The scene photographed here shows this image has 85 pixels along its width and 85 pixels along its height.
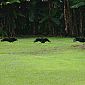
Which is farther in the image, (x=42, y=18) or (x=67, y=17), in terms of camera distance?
(x=42, y=18)

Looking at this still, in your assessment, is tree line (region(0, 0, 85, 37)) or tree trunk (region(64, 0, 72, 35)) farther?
tree line (region(0, 0, 85, 37))

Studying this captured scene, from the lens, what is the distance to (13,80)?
1136 cm

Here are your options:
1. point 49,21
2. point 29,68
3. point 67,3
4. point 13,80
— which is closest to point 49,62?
point 29,68

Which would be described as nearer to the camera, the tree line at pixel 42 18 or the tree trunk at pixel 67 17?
the tree trunk at pixel 67 17

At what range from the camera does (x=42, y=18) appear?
43500mm

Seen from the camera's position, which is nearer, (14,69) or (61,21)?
(14,69)

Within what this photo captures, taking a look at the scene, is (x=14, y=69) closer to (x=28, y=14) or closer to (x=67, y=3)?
(x=67, y=3)

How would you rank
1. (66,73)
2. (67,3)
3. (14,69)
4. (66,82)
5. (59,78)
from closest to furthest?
1. (66,82)
2. (59,78)
3. (66,73)
4. (14,69)
5. (67,3)

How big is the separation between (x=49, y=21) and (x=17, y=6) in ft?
13.7

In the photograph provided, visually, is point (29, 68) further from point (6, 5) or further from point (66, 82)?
point (6, 5)

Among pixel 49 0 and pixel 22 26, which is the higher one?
pixel 49 0

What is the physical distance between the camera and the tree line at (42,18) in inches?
1622

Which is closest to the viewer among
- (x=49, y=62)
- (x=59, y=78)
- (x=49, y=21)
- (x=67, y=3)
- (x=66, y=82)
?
(x=66, y=82)

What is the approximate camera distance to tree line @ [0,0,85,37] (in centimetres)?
4120
